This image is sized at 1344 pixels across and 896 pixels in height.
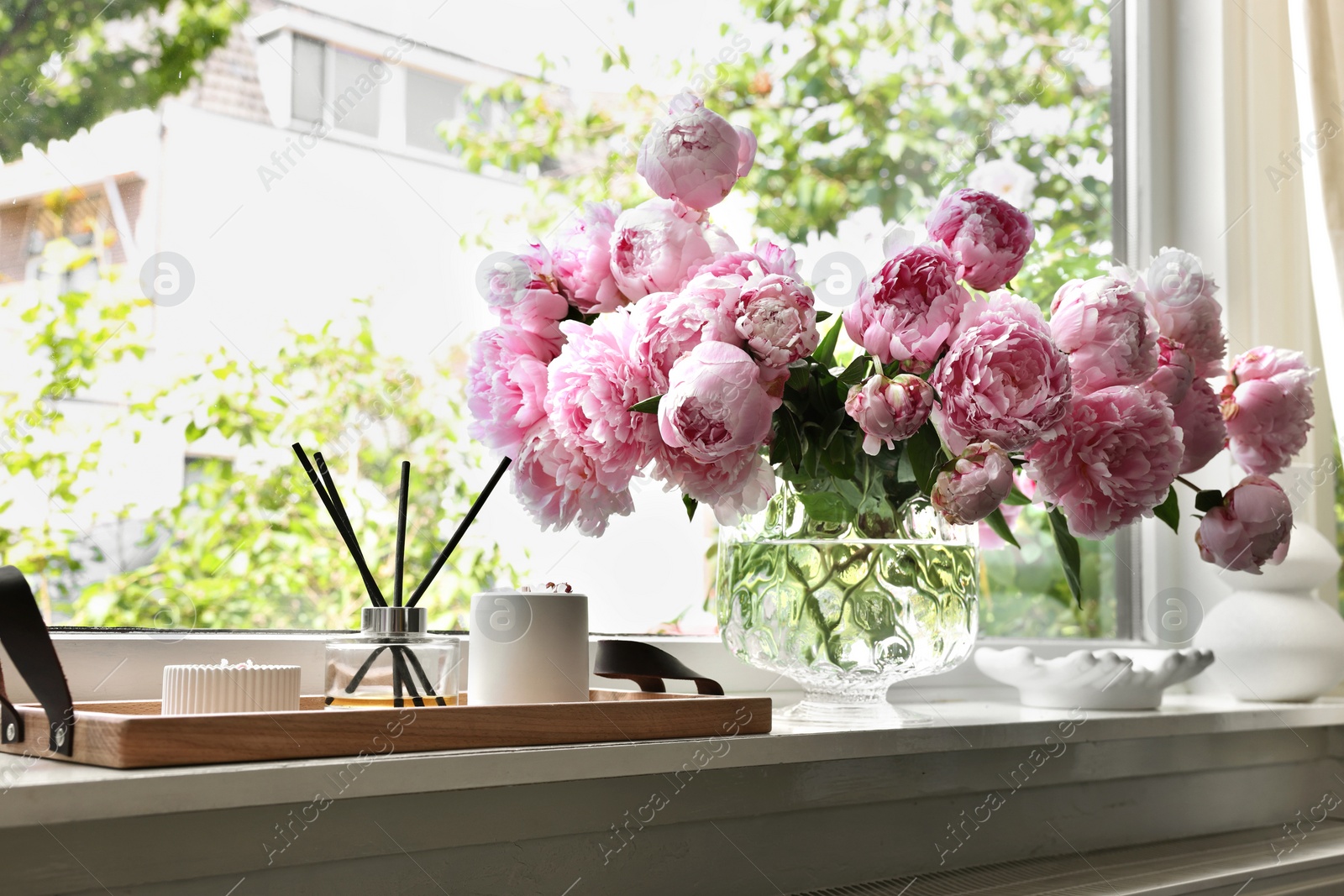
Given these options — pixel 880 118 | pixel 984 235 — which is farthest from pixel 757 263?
pixel 880 118

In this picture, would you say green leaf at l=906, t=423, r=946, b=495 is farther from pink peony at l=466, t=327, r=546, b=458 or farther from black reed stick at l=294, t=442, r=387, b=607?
black reed stick at l=294, t=442, r=387, b=607

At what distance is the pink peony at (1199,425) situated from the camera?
2.92 feet

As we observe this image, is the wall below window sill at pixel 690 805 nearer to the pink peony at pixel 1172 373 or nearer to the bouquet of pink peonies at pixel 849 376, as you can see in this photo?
the bouquet of pink peonies at pixel 849 376

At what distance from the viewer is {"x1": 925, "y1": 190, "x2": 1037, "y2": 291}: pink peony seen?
83cm

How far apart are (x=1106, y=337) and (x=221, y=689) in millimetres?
614

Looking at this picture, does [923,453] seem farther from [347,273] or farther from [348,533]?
[347,273]

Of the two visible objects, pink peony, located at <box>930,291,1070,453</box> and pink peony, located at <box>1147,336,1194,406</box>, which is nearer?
pink peony, located at <box>930,291,1070,453</box>

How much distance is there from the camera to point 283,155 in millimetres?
1063

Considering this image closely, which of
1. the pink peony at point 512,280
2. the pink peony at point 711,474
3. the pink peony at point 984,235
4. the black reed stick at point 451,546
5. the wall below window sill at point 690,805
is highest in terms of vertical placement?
the pink peony at point 984,235

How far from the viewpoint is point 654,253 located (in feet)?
2.76

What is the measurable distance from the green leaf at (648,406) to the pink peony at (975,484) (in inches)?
7.6

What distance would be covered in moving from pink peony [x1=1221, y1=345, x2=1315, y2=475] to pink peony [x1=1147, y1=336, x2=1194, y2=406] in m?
0.11

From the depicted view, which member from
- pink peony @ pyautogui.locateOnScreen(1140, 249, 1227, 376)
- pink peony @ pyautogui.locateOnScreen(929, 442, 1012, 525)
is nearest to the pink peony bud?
pink peony @ pyautogui.locateOnScreen(1140, 249, 1227, 376)

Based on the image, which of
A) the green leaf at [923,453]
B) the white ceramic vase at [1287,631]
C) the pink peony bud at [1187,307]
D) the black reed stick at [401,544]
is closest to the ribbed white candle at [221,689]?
the black reed stick at [401,544]
